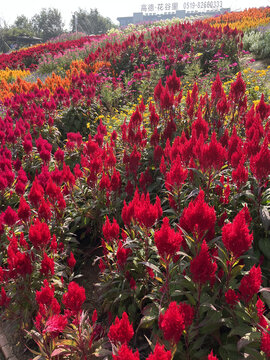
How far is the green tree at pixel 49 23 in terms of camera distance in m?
54.2

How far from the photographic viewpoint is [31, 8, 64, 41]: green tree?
5424cm

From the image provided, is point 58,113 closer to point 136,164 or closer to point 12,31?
point 136,164

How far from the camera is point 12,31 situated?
45.9 m

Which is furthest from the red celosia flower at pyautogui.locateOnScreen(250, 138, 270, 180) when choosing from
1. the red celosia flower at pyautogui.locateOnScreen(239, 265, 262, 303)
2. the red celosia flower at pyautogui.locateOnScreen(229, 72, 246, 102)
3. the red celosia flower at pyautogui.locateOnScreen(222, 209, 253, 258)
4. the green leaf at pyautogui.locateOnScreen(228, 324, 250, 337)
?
the red celosia flower at pyautogui.locateOnScreen(229, 72, 246, 102)

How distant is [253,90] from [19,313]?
565 centimetres

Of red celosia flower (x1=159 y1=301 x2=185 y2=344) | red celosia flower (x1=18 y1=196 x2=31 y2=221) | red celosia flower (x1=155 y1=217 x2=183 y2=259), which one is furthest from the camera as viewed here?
red celosia flower (x1=18 y1=196 x2=31 y2=221)

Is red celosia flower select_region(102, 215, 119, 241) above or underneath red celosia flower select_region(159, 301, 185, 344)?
underneath

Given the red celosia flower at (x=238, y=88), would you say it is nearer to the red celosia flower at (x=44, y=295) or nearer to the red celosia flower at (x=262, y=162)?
the red celosia flower at (x=262, y=162)

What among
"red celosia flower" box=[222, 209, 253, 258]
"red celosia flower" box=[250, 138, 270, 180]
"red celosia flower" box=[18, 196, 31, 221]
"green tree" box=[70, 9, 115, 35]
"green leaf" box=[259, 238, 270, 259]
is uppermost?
"green tree" box=[70, 9, 115, 35]

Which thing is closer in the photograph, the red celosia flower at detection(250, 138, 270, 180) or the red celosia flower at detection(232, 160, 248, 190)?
the red celosia flower at detection(250, 138, 270, 180)

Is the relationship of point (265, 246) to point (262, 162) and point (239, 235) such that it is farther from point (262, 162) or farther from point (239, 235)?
point (239, 235)

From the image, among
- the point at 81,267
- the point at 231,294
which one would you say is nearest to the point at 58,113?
the point at 81,267

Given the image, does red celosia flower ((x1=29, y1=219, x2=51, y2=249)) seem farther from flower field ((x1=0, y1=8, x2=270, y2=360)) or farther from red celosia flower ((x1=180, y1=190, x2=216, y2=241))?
red celosia flower ((x1=180, y1=190, x2=216, y2=241))

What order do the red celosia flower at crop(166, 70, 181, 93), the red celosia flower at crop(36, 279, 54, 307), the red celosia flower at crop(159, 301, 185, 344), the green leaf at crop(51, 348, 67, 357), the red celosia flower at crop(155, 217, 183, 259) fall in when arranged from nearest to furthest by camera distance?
the red celosia flower at crop(159, 301, 185, 344), the red celosia flower at crop(155, 217, 183, 259), the red celosia flower at crop(36, 279, 54, 307), the green leaf at crop(51, 348, 67, 357), the red celosia flower at crop(166, 70, 181, 93)
